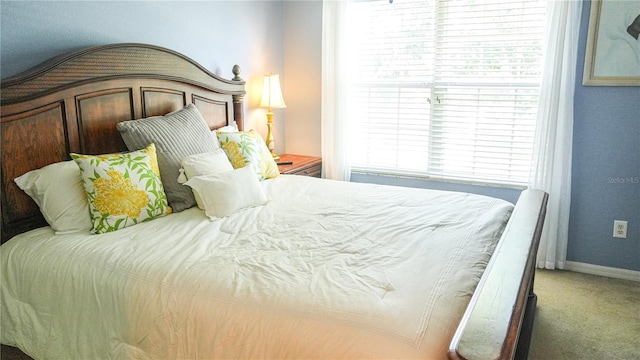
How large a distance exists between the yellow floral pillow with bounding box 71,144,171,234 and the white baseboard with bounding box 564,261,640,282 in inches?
111

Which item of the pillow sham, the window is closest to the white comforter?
the pillow sham

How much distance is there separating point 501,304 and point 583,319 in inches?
69.8

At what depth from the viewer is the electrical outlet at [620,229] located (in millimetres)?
3068

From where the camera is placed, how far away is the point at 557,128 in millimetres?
3059

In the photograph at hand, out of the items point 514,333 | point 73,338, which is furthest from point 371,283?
point 73,338

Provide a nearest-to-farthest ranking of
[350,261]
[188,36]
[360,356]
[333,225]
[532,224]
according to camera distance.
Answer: [360,356] < [350,261] < [532,224] < [333,225] < [188,36]

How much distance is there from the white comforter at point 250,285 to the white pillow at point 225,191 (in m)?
0.08

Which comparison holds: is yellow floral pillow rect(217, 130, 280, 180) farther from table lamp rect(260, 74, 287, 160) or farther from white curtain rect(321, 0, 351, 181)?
white curtain rect(321, 0, 351, 181)

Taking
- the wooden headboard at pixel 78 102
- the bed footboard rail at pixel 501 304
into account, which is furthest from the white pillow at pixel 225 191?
the bed footboard rail at pixel 501 304

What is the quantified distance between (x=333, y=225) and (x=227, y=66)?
1.88m

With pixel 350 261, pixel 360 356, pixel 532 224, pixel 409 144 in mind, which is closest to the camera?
pixel 360 356

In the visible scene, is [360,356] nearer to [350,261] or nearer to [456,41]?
[350,261]

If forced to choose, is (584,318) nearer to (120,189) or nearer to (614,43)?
(614,43)

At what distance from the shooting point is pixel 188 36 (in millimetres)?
3037
